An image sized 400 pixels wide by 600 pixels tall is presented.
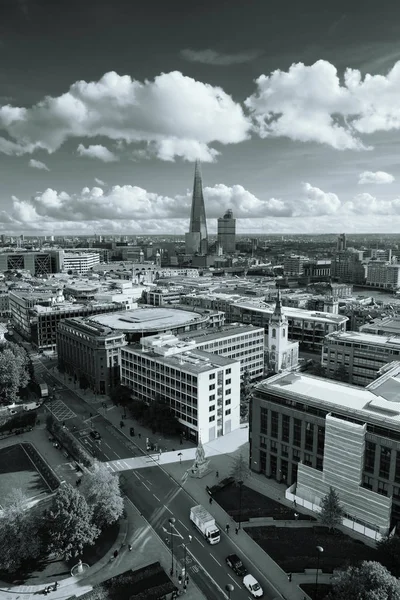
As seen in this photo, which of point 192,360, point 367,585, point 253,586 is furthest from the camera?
point 192,360

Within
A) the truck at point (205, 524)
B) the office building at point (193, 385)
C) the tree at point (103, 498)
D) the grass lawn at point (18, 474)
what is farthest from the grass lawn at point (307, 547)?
the grass lawn at point (18, 474)

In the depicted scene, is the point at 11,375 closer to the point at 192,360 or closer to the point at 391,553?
the point at 192,360

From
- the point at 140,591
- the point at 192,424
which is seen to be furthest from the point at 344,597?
the point at 192,424

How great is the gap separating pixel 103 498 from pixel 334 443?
31.2 metres

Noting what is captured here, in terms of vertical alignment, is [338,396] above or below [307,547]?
above

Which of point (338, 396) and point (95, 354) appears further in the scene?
point (95, 354)

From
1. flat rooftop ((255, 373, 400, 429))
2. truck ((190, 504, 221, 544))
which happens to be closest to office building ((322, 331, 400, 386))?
flat rooftop ((255, 373, 400, 429))

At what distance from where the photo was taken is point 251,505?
6141 cm

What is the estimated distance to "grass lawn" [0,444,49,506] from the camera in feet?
216

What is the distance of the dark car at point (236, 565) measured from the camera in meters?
48.7

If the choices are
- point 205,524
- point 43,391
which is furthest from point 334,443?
point 43,391

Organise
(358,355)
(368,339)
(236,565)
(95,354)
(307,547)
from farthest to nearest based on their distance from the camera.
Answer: (368,339), (358,355), (95,354), (307,547), (236,565)

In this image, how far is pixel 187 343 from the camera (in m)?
97.1

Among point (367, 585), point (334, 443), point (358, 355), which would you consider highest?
point (334, 443)
